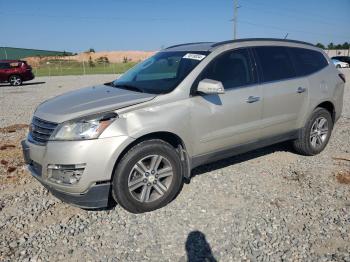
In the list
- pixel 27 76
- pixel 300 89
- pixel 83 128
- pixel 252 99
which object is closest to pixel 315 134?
pixel 300 89

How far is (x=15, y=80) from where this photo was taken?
21.7 metres

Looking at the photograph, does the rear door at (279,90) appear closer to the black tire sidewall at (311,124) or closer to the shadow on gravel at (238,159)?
the black tire sidewall at (311,124)

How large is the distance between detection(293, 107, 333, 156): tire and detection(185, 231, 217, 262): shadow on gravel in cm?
278

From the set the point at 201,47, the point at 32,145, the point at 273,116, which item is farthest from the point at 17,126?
the point at 273,116

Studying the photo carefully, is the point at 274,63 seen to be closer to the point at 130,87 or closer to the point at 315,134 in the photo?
the point at 315,134

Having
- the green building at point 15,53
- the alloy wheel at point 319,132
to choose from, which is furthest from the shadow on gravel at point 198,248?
the green building at point 15,53

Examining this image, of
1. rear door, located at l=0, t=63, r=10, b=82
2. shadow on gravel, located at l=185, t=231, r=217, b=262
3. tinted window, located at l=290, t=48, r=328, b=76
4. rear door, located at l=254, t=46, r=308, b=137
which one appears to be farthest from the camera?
rear door, located at l=0, t=63, r=10, b=82

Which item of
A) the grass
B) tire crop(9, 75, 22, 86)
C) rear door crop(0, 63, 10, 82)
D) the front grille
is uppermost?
the front grille

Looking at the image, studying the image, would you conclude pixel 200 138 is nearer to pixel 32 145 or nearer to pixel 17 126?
pixel 32 145

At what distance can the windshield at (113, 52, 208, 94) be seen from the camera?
164 inches

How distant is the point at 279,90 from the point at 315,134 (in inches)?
51.5

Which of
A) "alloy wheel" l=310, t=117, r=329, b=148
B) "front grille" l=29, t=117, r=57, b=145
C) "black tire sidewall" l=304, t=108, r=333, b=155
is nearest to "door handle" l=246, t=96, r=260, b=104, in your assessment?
"black tire sidewall" l=304, t=108, r=333, b=155

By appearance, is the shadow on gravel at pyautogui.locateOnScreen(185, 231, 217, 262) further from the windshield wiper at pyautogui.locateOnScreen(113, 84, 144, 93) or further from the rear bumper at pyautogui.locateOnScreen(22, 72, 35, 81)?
the rear bumper at pyautogui.locateOnScreen(22, 72, 35, 81)

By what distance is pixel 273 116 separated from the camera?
4.84 m
